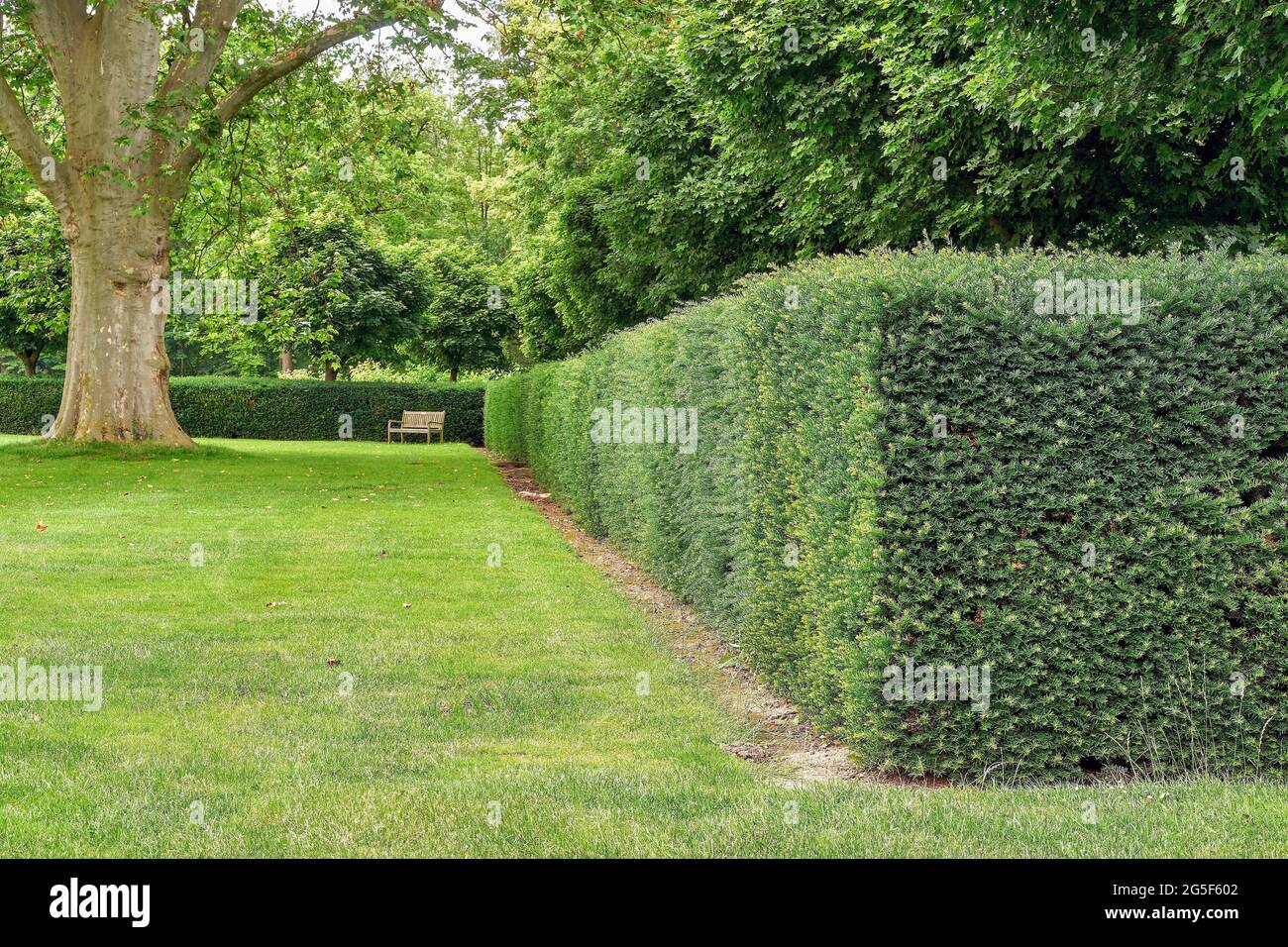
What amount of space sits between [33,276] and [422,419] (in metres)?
14.1

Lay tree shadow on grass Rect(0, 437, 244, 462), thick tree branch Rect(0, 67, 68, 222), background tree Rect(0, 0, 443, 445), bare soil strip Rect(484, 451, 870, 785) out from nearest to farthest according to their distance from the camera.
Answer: bare soil strip Rect(484, 451, 870, 785), background tree Rect(0, 0, 443, 445), tree shadow on grass Rect(0, 437, 244, 462), thick tree branch Rect(0, 67, 68, 222)

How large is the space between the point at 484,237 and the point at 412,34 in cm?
4083

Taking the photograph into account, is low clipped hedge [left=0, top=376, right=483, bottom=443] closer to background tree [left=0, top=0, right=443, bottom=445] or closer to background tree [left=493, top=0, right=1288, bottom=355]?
background tree [left=0, top=0, right=443, bottom=445]

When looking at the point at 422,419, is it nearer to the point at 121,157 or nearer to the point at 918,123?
the point at 121,157

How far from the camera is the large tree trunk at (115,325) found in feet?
79.7

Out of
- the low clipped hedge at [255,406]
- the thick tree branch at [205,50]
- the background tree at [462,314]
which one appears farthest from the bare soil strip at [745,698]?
the background tree at [462,314]

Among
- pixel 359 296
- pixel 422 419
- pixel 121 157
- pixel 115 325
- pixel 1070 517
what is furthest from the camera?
pixel 359 296

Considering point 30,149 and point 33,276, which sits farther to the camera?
point 33,276

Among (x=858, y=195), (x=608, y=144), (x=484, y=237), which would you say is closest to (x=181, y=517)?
(x=858, y=195)

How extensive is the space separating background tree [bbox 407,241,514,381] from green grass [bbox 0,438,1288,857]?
132 feet

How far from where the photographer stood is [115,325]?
24.3 metres

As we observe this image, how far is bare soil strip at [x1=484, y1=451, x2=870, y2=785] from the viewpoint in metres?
6.12

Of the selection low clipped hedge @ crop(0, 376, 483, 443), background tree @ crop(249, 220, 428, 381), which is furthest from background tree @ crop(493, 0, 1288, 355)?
background tree @ crop(249, 220, 428, 381)

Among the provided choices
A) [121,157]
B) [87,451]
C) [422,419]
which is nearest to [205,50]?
[121,157]
